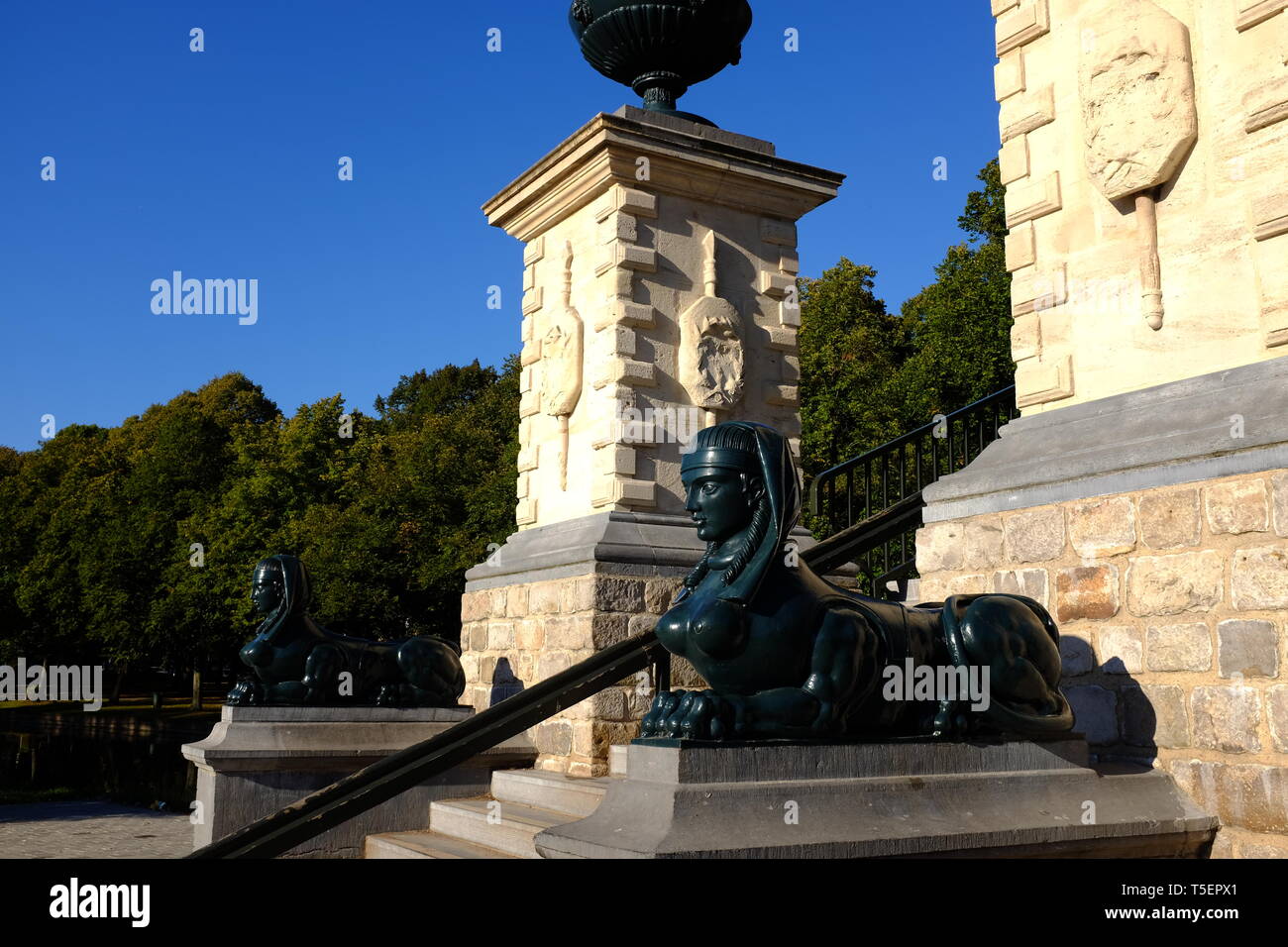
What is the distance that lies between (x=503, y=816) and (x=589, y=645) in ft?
4.97

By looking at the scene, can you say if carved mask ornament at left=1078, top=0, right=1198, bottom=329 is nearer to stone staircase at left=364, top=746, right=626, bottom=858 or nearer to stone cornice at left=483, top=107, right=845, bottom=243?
stone cornice at left=483, top=107, right=845, bottom=243

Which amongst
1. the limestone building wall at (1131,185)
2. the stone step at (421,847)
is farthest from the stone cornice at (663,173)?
the stone step at (421,847)

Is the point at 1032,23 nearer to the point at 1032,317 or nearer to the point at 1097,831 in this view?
the point at 1032,317

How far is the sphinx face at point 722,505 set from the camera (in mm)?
4258

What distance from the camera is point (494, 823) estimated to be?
6754mm

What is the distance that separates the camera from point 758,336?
9391mm

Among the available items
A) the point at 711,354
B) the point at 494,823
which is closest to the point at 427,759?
the point at 494,823

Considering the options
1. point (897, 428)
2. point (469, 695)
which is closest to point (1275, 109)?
point (469, 695)

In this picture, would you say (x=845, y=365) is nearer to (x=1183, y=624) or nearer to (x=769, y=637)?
(x=1183, y=624)

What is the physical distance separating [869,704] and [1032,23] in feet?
15.5

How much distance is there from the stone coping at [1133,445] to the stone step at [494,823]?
2964 mm

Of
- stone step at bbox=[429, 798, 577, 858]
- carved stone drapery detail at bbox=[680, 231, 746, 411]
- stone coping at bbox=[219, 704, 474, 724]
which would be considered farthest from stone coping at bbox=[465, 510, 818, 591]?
stone step at bbox=[429, 798, 577, 858]

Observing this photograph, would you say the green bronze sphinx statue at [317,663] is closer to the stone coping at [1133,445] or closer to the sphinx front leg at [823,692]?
the stone coping at [1133,445]
